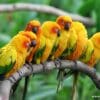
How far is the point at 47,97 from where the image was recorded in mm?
3867

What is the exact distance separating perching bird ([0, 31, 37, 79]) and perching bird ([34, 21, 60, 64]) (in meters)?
0.12

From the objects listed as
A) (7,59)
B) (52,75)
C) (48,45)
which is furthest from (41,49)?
(52,75)

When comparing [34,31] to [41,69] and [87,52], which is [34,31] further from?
[87,52]

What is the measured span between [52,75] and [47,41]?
204 centimetres

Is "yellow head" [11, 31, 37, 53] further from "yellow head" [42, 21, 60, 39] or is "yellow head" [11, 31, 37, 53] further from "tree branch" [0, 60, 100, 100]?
"yellow head" [42, 21, 60, 39]

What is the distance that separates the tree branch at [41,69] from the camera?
164 centimetres

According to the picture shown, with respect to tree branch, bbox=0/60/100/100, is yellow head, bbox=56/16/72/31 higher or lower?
higher

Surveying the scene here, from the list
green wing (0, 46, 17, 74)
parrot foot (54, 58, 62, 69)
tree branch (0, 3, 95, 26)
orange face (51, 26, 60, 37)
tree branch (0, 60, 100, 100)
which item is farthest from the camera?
tree branch (0, 3, 95, 26)

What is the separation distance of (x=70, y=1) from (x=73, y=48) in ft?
10.3

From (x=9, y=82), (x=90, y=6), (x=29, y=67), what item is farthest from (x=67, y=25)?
(x=90, y=6)

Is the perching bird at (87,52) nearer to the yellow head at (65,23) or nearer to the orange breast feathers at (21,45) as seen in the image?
the yellow head at (65,23)

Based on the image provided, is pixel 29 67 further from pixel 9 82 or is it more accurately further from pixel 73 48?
pixel 73 48

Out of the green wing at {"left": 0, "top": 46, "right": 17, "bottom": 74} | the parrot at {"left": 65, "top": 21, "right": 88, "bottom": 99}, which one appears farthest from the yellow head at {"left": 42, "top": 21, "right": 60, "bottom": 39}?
the green wing at {"left": 0, "top": 46, "right": 17, "bottom": 74}

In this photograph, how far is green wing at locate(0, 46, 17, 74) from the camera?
6.28 feet
